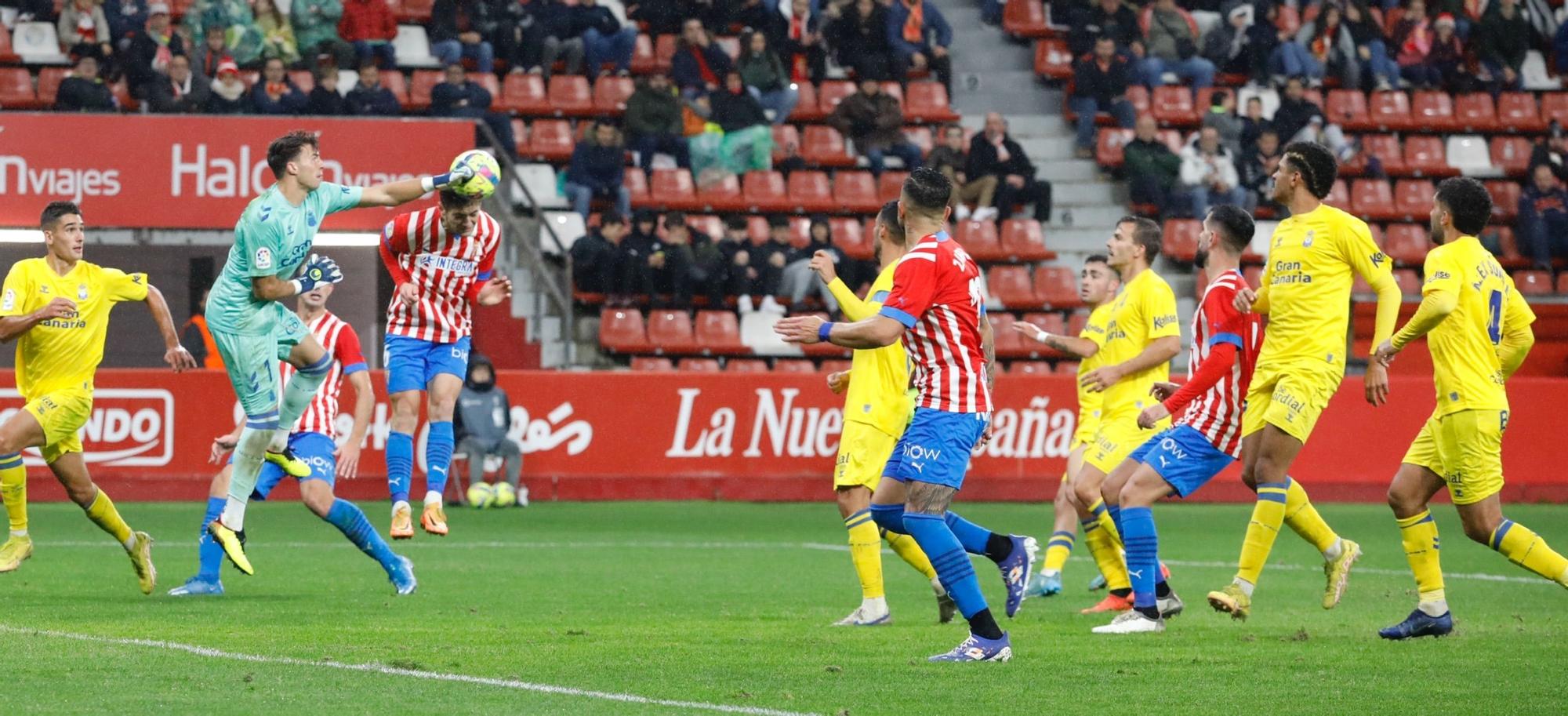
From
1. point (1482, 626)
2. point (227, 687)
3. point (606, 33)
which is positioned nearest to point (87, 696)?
point (227, 687)

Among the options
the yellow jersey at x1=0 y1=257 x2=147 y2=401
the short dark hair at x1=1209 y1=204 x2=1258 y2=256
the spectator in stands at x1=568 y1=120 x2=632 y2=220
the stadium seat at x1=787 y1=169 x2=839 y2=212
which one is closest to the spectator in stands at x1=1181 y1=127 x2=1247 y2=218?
the stadium seat at x1=787 y1=169 x2=839 y2=212

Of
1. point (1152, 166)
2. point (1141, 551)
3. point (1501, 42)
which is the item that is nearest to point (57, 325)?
point (1141, 551)

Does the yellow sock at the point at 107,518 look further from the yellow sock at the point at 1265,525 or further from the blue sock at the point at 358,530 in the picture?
the yellow sock at the point at 1265,525

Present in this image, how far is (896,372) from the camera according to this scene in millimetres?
9930

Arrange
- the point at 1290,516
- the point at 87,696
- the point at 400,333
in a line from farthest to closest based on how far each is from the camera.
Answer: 1. the point at 400,333
2. the point at 1290,516
3. the point at 87,696

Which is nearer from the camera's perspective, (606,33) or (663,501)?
(663,501)

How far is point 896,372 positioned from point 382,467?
1014 centimetres

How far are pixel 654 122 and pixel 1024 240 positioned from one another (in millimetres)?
4936

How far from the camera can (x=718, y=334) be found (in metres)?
22.0

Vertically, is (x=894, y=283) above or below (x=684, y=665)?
above

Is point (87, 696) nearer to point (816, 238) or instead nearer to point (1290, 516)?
point (1290, 516)

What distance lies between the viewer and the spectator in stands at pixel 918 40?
85.0ft

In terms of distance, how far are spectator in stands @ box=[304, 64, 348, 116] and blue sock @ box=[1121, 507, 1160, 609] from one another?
46.1ft

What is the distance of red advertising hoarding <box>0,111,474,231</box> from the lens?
1977cm
